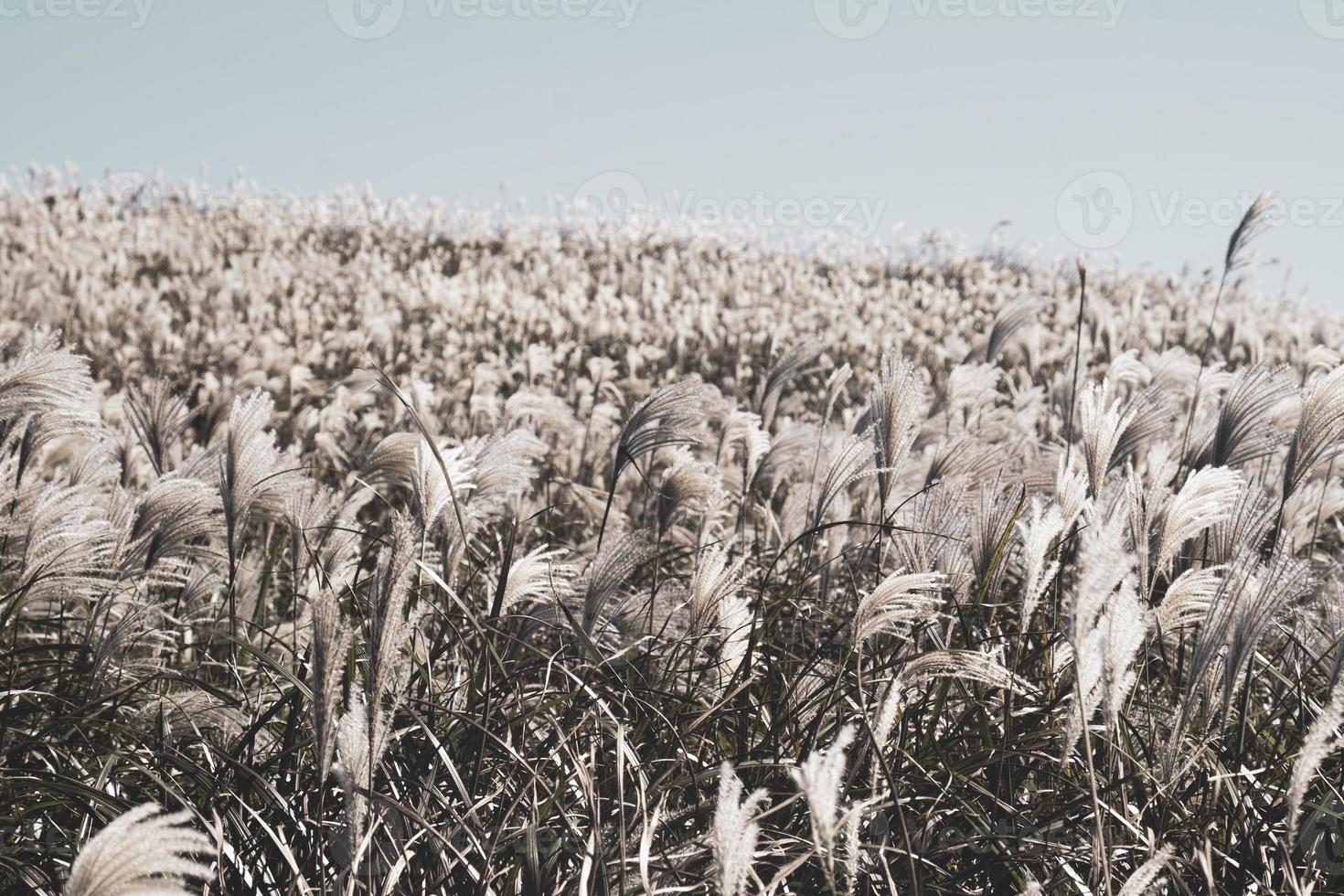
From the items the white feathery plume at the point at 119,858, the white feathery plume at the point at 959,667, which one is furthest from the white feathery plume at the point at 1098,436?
the white feathery plume at the point at 119,858

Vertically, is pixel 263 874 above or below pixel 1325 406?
below

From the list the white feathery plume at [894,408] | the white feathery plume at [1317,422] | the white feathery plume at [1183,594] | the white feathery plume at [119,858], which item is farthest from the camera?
the white feathery plume at [894,408]

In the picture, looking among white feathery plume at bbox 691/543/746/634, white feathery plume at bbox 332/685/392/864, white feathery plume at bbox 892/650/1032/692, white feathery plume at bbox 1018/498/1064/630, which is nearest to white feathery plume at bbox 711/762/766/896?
white feathery plume at bbox 332/685/392/864

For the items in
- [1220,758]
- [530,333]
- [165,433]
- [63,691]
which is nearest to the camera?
[1220,758]

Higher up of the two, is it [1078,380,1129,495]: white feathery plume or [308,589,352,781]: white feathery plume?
[1078,380,1129,495]: white feathery plume

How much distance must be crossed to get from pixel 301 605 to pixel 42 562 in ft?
3.39

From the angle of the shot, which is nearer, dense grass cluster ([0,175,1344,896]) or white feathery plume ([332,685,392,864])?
white feathery plume ([332,685,392,864])

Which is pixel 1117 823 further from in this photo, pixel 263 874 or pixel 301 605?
pixel 301 605

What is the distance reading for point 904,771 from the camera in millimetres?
2152

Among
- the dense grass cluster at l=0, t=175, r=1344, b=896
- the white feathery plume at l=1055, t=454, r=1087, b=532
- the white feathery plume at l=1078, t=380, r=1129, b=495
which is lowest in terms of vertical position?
the dense grass cluster at l=0, t=175, r=1344, b=896

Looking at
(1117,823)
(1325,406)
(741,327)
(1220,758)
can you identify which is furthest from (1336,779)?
(741,327)

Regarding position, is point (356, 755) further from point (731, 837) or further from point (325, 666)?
point (731, 837)

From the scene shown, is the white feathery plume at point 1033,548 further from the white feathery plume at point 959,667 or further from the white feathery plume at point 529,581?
the white feathery plume at point 529,581

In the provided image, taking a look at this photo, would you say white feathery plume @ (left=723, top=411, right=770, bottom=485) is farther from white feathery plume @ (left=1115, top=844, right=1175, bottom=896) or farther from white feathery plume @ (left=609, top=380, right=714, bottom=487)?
white feathery plume @ (left=1115, top=844, right=1175, bottom=896)
